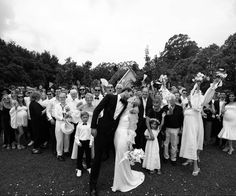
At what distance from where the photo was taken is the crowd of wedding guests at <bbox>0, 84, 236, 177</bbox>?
457cm

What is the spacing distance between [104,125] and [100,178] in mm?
1797

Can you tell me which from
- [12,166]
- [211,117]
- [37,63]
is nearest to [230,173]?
[211,117]

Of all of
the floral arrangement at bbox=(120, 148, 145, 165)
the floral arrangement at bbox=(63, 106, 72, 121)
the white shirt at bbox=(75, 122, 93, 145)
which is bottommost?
the floral arrangement at bbox=(120, 148, 145, 165)

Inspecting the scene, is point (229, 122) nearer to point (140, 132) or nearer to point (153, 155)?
point (140, 132)

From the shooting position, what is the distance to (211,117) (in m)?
7.18

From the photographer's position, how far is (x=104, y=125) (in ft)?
11.7

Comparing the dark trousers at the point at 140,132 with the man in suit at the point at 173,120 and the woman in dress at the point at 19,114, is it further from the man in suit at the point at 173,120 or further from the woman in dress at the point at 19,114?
the woman in dress at the point at 19,114

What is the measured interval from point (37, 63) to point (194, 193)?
3822 cm

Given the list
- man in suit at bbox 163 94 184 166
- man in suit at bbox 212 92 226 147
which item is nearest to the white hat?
man in suit at bbox 163 94 184 166

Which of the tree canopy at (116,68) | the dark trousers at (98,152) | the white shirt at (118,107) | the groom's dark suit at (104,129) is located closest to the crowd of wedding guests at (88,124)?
the white shirt at (118,107)

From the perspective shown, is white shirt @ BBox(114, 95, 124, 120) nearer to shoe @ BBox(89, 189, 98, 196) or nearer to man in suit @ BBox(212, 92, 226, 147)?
shoe @ BBox(89, 189, 98, 196)

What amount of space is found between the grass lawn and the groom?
24.6 inches

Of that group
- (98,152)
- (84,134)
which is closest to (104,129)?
(98,152)

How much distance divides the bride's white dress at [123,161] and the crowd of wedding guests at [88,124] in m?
0.82
